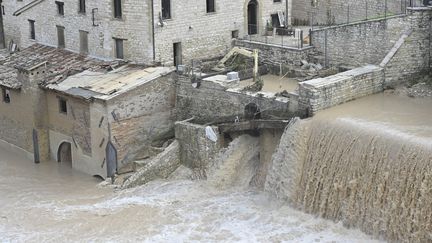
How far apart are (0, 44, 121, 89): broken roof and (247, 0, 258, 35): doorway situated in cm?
666

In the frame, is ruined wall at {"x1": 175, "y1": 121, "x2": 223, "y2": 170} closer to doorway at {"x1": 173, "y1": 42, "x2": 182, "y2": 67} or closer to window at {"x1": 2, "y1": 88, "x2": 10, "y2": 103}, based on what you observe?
doorway at {"x1": 173, "y1": 42, "x2": 182, "y2": 67}

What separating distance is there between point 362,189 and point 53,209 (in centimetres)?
1145

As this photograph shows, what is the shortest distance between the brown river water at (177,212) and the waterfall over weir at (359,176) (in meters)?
0.34

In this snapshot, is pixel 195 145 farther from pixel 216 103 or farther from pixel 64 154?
pixel 64 154

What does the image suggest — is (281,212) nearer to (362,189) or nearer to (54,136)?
(362,189)

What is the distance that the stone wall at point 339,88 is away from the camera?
28.3 meters

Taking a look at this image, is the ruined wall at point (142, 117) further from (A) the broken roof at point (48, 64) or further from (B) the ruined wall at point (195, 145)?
(A) the broken roof at point (48, 64)

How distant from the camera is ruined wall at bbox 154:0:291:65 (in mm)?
33781

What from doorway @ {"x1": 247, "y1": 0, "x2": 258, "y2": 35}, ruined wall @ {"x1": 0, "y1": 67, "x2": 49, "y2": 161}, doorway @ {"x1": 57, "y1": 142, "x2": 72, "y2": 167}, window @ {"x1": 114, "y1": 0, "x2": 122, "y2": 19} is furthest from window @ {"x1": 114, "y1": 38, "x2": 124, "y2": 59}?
doorway @ {"x1": 247, "y1": 0, "x2": 258, "y2": 35}

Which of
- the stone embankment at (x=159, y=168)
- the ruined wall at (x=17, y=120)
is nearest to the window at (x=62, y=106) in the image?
the ruined wall at (x=17, y=120)

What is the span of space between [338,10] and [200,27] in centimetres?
746

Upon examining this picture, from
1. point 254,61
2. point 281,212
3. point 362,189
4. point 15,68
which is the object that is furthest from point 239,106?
point 15,68

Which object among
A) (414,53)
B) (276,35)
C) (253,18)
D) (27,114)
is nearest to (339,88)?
(414,53)

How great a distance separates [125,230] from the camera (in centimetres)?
2689
